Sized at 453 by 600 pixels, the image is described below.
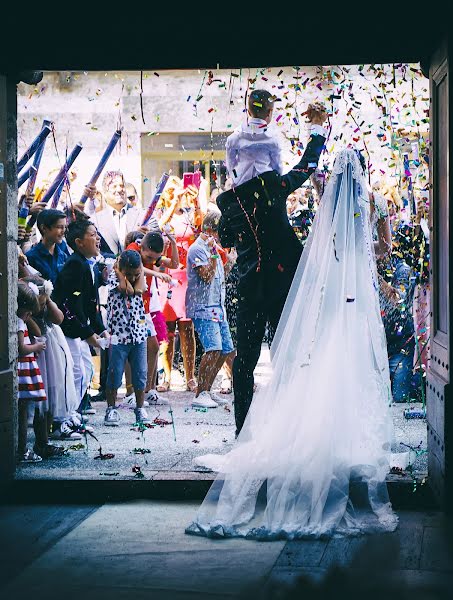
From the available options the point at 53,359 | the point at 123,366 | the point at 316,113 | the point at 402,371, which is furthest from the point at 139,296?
the point at 316,113

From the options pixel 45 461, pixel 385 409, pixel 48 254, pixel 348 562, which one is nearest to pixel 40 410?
pixel 45 461

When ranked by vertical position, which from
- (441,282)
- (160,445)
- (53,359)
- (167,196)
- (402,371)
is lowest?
(160,445)

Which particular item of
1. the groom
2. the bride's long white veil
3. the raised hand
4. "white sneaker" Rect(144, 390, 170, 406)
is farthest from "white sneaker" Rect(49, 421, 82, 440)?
the raised hand

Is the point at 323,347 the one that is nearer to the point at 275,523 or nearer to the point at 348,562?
the point at 275,523

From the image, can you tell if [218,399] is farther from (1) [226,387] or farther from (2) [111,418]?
(2) [111,418]

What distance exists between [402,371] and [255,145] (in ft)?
12.9

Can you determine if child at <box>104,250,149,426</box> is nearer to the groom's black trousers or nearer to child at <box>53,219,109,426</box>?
child at <box>53,219,109,426</box>

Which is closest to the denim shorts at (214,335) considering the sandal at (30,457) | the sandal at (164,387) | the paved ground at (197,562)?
the sandal at (164,387)

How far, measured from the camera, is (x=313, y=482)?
5676 mm

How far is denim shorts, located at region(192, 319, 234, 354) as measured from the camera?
10.1m

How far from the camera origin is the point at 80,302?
871cm

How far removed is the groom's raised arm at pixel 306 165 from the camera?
6.95m

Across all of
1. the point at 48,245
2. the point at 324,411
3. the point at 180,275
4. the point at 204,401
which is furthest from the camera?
the point at 180,275

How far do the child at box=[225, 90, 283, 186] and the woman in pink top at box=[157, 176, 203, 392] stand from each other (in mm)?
4255
